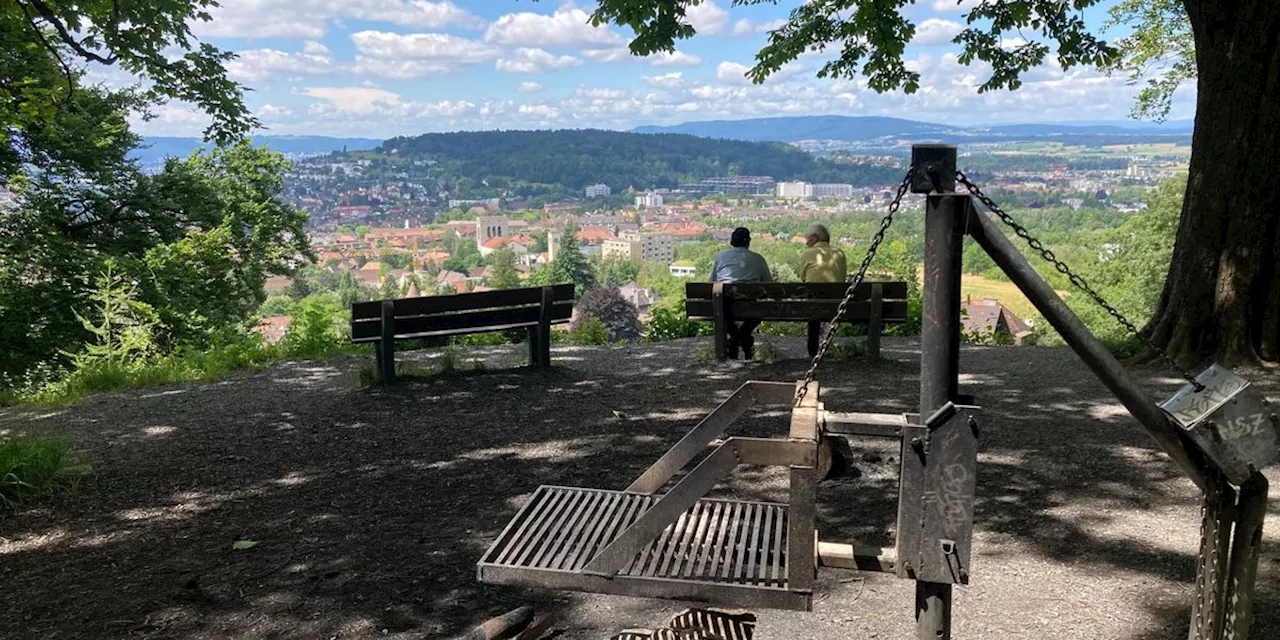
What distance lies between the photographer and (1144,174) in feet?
203

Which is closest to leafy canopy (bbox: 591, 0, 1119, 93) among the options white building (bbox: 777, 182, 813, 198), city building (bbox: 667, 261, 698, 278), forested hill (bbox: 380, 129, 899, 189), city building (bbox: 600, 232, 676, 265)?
city building (bbox: 667, 261, 698, 278)

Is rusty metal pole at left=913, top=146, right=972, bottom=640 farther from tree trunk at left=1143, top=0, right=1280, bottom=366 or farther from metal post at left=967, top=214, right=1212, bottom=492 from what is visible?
tree trunk at left=1143, top=0, right=1280, bottom=366

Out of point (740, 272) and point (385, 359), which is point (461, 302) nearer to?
point (385, 359)

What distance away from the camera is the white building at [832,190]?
267 ft

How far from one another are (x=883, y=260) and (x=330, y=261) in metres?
45.0

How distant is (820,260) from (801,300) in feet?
3.01

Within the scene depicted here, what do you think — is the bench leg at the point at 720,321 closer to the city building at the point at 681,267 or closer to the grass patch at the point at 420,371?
the grass patch at the point at 420,371

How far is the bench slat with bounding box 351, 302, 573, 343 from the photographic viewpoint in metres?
7.93

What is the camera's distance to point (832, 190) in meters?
85.0

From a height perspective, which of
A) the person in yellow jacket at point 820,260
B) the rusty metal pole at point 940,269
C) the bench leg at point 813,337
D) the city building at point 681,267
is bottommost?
the city building at point 681,267

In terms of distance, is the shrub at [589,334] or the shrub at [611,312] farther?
the shrub at [611,312]

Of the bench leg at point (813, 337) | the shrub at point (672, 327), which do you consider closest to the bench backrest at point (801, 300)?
the bench leg at point (813, 337)

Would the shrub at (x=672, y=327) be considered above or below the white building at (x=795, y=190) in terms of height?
below

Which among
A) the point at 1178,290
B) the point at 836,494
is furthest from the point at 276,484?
the point at 1178,290
